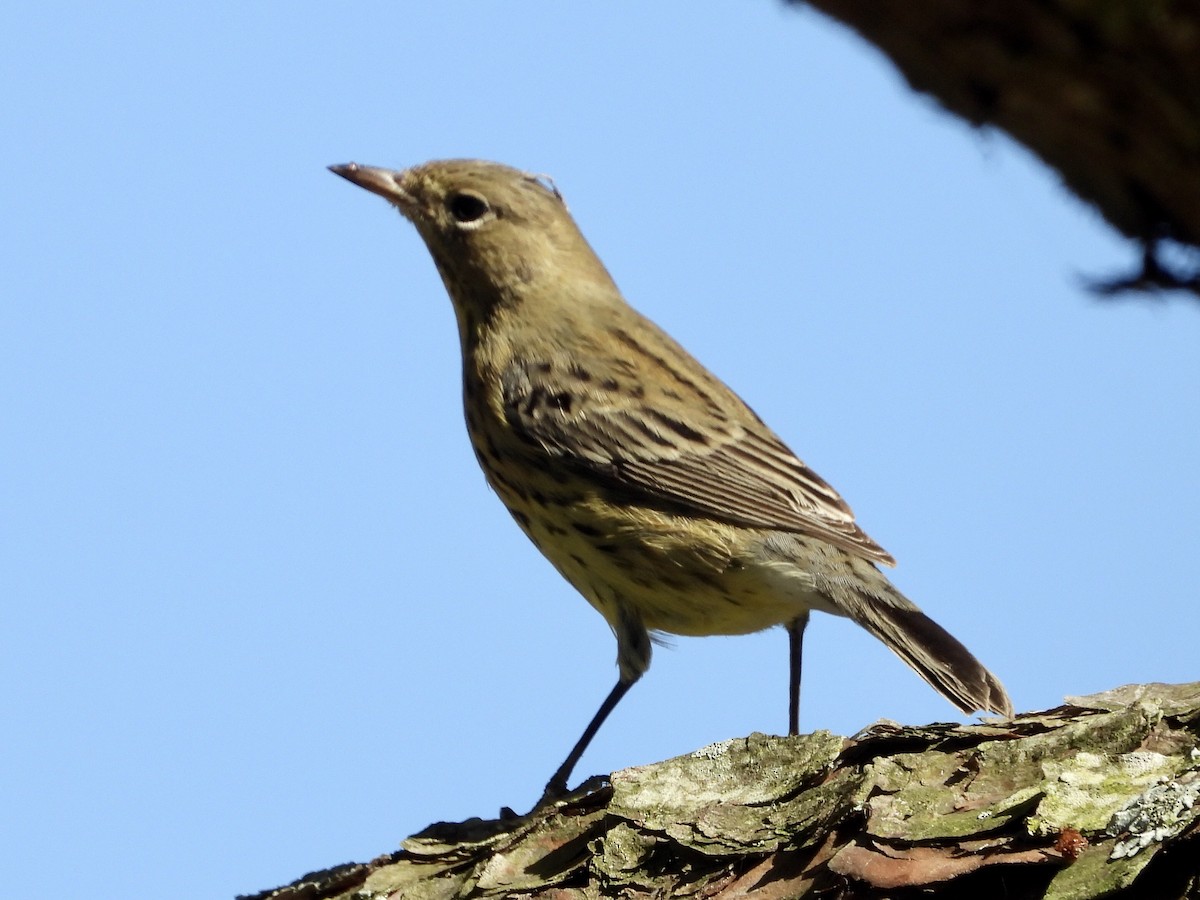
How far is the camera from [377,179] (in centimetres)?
894

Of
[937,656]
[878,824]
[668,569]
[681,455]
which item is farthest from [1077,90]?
[681,455]

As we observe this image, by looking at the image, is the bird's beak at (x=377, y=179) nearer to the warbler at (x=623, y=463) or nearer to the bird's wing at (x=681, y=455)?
the warbler at (x=623, y=463)

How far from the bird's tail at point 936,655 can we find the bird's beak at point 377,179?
3.70 m

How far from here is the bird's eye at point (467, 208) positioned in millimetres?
9031

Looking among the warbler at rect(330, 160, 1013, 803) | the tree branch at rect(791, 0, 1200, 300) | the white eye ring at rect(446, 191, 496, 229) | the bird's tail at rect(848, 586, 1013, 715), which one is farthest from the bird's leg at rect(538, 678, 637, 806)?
the tree branch at rect(791, 0, 1200, 300)

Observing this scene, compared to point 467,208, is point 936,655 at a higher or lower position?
lower

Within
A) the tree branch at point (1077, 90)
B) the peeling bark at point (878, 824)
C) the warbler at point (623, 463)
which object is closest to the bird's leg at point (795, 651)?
the warbler at point (623, 463)

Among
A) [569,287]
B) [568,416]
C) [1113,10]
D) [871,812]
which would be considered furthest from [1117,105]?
[569,287]

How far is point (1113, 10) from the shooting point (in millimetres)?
2041

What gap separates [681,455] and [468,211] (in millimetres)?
2101

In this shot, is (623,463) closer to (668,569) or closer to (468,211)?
(668,569)

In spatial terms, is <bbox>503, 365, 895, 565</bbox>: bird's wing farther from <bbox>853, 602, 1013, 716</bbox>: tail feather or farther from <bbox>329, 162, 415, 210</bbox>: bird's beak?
<bbox>329, 162, 415, 210</bbox>: bird's beak

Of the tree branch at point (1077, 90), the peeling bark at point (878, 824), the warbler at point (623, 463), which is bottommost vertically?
the peeling bark at point (878, 824)

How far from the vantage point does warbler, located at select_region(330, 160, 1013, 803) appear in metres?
7.49
